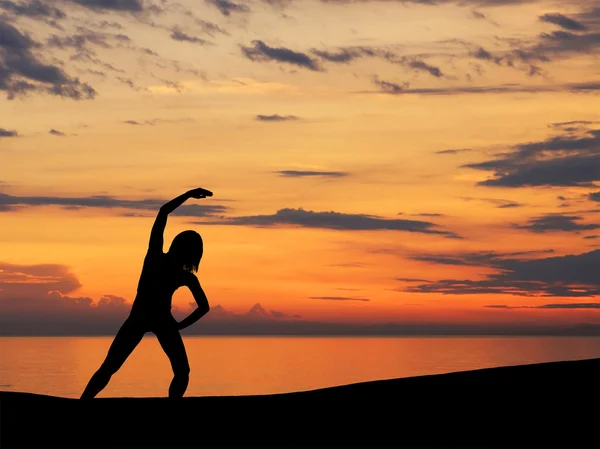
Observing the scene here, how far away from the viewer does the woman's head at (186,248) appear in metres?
13.6

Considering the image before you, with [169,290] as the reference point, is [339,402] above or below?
below

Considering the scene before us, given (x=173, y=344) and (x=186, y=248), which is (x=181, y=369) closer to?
(x=173, y=344)

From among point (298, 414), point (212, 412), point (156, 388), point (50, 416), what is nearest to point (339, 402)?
point (298, 414)

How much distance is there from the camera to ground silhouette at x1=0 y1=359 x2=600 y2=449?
42.6ft

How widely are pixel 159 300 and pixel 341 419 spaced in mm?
2938

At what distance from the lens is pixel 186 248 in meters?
13.6

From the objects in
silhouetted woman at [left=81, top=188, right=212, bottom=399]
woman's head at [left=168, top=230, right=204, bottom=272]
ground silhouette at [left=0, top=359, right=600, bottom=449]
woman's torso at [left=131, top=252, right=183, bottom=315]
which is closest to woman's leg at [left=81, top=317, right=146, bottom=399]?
silhouetted woman at [left=81, top=188, right=212, bottom=399]

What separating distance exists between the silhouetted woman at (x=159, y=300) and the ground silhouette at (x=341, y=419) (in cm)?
68

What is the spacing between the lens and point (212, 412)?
13.8 m

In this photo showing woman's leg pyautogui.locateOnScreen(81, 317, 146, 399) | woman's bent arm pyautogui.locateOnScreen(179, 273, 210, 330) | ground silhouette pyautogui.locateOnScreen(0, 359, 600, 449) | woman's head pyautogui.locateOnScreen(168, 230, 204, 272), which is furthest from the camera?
woman's bent arm pyautogui.locateOnScreen(179, 273, 210, 330)

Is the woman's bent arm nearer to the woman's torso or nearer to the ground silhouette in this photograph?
the woman's torso

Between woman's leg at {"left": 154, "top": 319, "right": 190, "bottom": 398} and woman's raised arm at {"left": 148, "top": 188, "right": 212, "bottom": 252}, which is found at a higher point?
woman's raised arm at {"left": 148, "top": 188, "right": 212, "bottom": 252}

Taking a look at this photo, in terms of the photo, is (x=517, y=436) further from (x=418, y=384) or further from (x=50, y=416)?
(x=50, y=416)

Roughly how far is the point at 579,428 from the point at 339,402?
330cm
